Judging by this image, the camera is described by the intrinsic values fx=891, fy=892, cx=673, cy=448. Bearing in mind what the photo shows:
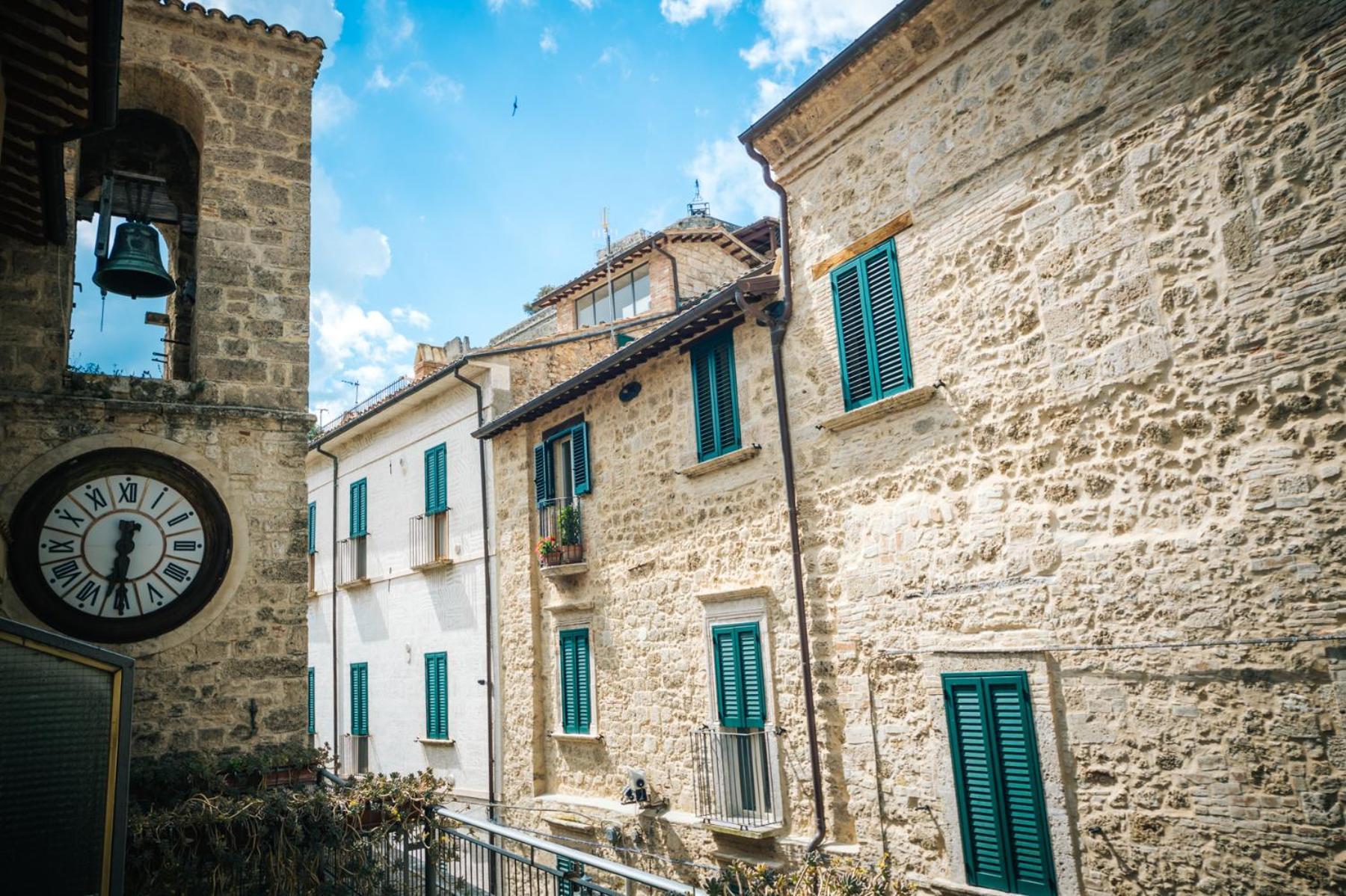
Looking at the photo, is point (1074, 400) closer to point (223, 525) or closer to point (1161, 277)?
point (1161, 277)

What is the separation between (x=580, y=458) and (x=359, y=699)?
10.1 meters

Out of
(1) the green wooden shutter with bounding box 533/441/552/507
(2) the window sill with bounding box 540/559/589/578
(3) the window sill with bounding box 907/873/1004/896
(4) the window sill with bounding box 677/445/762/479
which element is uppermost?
(1) the green wooden shutter with bounding box 533/441/552/507

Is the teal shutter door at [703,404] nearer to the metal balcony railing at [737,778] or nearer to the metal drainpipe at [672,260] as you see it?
the metal balcony railing at [737,778]

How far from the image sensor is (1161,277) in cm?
671

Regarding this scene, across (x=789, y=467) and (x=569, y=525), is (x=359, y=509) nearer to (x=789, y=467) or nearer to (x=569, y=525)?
(x=569, y=525)

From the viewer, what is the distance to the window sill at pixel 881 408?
8242 mm

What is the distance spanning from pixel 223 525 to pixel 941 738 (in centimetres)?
635

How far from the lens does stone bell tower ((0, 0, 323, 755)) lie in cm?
659

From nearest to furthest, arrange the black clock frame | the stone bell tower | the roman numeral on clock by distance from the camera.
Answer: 1. the black clock frame
2. the stone bell tower
3. the roman numeral on clock

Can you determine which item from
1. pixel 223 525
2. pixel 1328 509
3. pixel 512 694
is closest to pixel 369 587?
pixel 512 694

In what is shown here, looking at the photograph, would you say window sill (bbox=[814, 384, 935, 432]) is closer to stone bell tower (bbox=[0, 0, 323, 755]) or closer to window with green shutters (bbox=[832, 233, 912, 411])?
window with green shutters (bbox=[832, 233, 912, 411])

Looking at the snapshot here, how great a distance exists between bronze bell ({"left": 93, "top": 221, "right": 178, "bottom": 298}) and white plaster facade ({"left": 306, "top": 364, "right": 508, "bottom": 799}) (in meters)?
8.61

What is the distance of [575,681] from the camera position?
520 inches

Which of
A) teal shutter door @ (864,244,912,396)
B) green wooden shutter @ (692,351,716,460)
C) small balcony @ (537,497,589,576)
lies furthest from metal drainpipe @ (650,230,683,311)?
teal shutter door @ (864,244,912,396)
